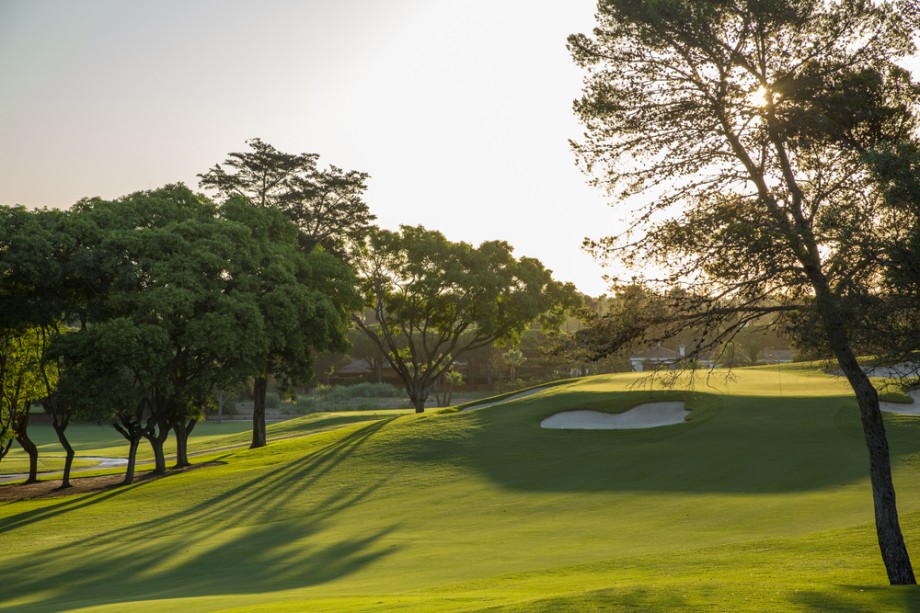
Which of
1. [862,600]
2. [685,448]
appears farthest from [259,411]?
[862,600]

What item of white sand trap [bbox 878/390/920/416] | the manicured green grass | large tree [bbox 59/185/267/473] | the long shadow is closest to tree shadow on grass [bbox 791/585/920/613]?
the long shadow

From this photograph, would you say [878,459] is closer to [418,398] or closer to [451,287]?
[451,287]

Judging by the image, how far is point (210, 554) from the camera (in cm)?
2403

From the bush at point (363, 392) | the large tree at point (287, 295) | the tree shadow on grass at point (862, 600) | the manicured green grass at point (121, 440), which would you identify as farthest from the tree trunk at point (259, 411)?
the bush at point (363, 392)

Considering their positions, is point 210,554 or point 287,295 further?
point 287,295

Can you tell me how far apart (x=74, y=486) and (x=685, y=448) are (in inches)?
1184

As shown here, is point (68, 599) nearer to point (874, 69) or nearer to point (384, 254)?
point (874, 69)

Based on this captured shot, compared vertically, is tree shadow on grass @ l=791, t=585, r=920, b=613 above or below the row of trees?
below

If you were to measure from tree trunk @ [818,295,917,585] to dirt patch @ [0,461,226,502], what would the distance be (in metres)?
34.4

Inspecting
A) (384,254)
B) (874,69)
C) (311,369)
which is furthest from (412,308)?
(874,69)

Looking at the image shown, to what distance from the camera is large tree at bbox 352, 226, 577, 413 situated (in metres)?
55.4

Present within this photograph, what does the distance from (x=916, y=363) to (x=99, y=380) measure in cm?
3151

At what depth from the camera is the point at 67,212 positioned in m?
39.5

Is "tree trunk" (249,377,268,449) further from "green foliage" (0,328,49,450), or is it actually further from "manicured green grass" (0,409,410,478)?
"green foliage" (0,328,49,450)
